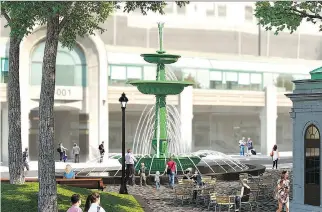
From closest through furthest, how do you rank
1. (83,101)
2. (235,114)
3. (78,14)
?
(78,14)
(83,101)
(235,114)

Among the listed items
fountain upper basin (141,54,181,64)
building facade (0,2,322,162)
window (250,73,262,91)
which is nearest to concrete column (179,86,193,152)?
building facade (0,2,322,162)

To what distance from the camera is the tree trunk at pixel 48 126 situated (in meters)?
16.9

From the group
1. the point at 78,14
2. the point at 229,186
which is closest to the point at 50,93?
the point at 78,14

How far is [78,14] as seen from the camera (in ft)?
66.7

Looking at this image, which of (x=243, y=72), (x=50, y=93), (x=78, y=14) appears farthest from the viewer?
(x=243, y=72)

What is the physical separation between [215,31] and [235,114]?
9197 mm

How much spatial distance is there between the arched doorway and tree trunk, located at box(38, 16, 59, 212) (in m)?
7.58

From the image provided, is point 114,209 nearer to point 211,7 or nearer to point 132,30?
point 132,30

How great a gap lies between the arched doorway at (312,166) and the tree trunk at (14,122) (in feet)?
29.2

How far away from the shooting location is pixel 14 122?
2033 cm

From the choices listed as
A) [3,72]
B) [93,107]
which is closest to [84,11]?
[3,72]

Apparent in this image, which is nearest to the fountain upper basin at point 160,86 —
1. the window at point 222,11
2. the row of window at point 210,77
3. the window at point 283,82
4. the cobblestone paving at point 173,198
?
the cobblestone paving at point 173,198

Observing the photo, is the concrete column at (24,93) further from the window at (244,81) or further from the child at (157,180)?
the child at (157,180)

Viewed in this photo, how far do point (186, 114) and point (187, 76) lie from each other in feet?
16.1
